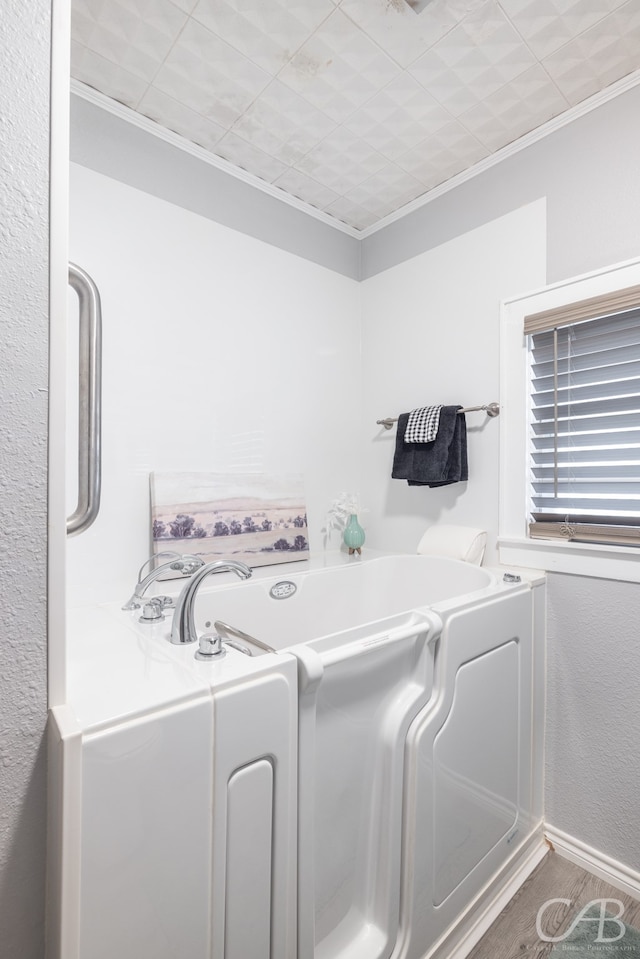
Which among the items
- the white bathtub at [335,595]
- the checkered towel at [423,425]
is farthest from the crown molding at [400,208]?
the white bathtub at [335,595]

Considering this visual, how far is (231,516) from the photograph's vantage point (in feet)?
6.38

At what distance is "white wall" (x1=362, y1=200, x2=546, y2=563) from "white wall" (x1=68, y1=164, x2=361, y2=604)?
180 mm

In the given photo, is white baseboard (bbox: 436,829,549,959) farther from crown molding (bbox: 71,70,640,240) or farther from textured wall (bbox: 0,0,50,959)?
crown molding (bbox: 71,70,640,240)

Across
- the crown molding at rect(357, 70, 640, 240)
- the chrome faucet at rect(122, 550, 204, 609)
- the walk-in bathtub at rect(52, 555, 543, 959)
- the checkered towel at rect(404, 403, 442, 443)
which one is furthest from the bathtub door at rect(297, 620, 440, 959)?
the crown molding at rect(357, 70, 640, 240)

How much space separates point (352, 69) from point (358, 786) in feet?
6.91

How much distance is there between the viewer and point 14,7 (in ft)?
2.23

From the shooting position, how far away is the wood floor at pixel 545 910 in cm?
134

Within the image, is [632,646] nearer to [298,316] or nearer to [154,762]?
[154,762]

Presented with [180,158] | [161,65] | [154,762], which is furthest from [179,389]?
→ [154,762]

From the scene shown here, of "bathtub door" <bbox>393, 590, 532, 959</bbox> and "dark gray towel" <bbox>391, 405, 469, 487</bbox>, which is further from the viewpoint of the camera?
"dark gray towel" <bbox>391, 405, 469, 487</bbox>

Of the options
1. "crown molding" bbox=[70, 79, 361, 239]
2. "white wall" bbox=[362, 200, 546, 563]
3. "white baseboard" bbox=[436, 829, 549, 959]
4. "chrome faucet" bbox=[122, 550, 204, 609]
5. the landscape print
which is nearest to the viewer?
"chrome faucet" bbox=[122, 550, 204, 609]

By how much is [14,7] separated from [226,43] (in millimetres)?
1034

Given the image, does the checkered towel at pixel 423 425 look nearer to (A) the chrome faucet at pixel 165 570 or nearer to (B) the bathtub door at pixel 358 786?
(B) the bathtub door at pixel 358 786

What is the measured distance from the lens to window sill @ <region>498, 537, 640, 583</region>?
1598 mm
